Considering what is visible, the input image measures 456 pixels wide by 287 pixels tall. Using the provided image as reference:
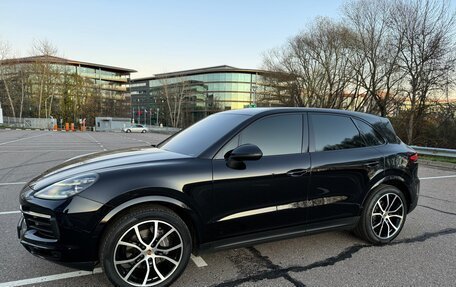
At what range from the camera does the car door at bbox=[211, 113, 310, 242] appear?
9.45 ft

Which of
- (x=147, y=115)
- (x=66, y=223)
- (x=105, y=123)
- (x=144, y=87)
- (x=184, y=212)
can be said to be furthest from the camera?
(x=144, y=87)

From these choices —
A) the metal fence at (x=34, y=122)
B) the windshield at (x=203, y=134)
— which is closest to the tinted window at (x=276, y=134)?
the windshield at (x=203, y=134)

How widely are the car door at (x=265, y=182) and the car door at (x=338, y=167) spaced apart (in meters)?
0.16

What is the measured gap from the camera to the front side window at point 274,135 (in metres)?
3.12

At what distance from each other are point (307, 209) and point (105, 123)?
189ft

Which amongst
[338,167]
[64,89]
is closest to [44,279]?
[338,167]

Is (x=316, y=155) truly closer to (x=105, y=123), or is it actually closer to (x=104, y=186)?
(x=104, y=186)

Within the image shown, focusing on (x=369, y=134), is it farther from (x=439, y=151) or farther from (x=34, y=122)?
(x=34, y=122)

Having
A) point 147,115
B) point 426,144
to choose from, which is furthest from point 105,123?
point 426,144

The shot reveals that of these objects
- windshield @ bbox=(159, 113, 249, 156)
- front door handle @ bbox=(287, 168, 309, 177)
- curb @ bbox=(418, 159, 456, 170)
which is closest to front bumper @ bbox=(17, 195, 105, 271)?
windshield @ bbox=(159, 113, 249, 156)

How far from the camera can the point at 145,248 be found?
2662 mm

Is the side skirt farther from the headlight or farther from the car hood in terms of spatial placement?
the headlight

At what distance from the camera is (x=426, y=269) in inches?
124

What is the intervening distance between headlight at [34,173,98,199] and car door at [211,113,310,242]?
1101 mm
